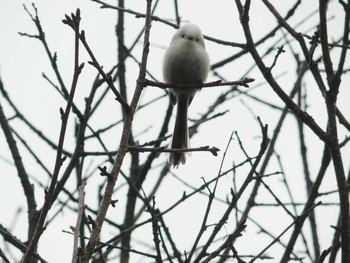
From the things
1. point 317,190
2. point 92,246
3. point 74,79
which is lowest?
point 92,246

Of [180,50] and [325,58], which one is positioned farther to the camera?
[180,50]

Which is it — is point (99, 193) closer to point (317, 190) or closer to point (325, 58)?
point (317, 190)

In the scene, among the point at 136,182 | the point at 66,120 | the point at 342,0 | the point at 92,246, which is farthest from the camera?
the point at 136,182

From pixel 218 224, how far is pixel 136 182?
1.71 m

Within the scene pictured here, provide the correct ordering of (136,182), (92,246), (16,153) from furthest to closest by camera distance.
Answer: (136,182)
(16,153)
(92,246)

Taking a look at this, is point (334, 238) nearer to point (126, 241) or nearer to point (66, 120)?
point (126, 241)

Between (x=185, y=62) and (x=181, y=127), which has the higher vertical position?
(x=185, y=62)

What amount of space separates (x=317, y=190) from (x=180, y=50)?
1.49 meters

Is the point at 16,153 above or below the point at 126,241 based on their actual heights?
above

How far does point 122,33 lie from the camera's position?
15.1 ft

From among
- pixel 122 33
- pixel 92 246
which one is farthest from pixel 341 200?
pixel 122 33

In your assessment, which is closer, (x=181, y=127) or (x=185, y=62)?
(x=185, y=62)

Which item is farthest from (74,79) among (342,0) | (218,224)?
(342,0)

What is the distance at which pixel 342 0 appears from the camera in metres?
2.88
